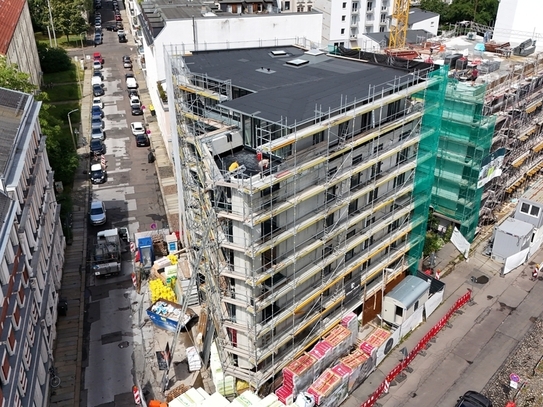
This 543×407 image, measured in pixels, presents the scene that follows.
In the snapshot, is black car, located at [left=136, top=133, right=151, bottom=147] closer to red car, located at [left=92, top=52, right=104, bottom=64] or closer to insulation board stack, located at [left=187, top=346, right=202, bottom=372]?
insulation board stack, located at [left=187, top=346, right=202, bottom=372]

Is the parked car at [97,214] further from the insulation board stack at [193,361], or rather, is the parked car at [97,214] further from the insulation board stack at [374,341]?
the insulation board stack at [374,341]

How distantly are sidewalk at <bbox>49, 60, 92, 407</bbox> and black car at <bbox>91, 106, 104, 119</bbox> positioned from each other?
21.0 meters

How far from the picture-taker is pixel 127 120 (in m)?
86.9

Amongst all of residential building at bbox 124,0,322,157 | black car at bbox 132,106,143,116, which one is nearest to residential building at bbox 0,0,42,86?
black car at bbox 132,106,143,116

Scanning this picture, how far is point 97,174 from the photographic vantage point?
220ft

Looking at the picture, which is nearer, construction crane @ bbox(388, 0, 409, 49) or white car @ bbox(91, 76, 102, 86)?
construction crane @ bbox(388, 0, 409, 49)

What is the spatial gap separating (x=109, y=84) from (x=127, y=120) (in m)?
21.5

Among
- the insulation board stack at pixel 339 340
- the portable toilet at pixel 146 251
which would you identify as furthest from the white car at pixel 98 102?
the insulation board stack at pixel 339 340

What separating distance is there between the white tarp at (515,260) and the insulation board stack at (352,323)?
1854 centimetres

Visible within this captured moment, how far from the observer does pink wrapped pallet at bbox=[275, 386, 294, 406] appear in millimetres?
35125

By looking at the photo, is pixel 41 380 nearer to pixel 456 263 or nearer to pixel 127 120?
pixel 456 263

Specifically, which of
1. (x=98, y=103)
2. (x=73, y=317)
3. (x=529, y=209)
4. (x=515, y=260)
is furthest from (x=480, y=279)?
(x=98, y=103)

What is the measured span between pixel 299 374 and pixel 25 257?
2044 cm

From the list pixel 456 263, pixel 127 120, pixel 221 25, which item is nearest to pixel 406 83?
pixel 456 263
